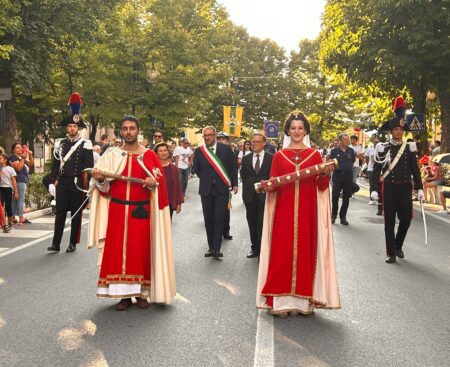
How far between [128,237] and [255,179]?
358 centimetres

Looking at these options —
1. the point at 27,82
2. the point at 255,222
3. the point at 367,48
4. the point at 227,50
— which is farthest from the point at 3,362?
the point at 227,50

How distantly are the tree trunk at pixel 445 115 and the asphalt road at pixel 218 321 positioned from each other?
50.1 feet

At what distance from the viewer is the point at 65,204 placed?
9.43 metres

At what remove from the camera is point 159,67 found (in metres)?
31.1

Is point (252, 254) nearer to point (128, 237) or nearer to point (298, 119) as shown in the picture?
point (128, 237)

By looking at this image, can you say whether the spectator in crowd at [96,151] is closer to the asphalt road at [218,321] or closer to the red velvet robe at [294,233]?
the asphalt road at [218,321]

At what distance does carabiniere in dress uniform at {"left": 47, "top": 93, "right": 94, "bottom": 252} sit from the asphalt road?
502mm

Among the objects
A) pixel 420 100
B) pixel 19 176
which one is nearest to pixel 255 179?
pixel 19 176

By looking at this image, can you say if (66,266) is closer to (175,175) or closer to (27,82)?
(175,175)

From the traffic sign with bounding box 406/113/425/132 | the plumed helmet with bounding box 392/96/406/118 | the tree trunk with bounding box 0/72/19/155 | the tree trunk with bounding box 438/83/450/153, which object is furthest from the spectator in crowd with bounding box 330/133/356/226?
the tree trunk with bounding box 0/72/19/155

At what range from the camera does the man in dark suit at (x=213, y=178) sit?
9359mm

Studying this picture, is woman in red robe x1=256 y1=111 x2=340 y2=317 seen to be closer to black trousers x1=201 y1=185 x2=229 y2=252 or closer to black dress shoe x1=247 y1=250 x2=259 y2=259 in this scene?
black dress shoe x1=247 y1=250 x2=259 y2=259

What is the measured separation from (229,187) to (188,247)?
1.20 metres

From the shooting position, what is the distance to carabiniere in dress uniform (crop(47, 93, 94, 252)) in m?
9.31
